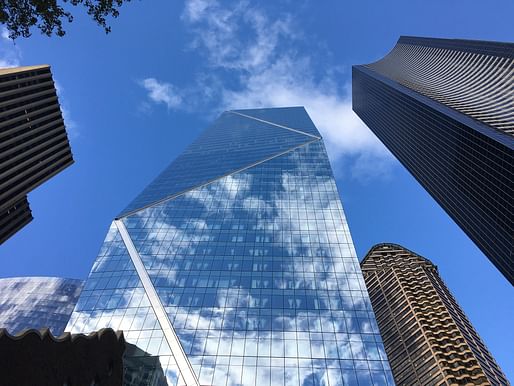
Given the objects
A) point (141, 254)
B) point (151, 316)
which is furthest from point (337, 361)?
point (141, 254)

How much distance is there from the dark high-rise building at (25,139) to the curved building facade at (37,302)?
25.3 meters

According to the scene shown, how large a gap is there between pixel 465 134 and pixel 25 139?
10430 cm

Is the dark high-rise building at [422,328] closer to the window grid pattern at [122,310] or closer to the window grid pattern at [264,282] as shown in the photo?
the window grid pattern at [264,282]

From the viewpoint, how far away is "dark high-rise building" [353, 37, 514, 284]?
84.9 m

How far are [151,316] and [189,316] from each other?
4.85 meters

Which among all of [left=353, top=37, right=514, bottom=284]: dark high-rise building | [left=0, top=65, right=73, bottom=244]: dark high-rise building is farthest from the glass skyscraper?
[left=353, top=37, right=514, bottom=284]: dark high-rise building

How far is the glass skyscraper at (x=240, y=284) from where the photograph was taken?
43469mm

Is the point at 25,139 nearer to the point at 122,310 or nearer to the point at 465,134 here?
the point at 122,310

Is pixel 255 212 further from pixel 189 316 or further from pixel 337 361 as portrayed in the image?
pixel 337 361

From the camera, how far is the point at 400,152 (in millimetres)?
161000

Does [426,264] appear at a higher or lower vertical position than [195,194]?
lower

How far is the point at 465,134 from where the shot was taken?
9681 cm

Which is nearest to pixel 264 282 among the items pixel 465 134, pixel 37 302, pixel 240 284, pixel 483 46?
pixel 240 284

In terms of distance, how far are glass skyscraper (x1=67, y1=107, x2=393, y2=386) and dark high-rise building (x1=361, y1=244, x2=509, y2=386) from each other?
5894cm
